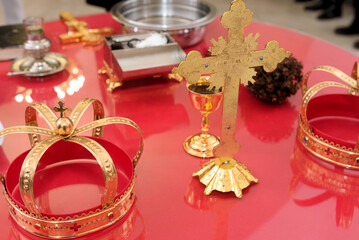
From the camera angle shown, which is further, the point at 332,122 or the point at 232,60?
the point at 332,122

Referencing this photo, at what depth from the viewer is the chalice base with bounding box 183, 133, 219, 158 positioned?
1.01 m

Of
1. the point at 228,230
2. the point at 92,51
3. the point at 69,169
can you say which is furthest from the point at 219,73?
the point at 92,51

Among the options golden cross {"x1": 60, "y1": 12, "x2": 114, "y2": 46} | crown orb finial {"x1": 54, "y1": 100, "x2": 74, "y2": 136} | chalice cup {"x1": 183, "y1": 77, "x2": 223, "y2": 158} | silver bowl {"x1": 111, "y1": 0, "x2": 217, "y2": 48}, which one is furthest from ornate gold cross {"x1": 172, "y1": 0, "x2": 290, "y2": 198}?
golden cross {"x1": 60, "y1": 12, "x2": 114, "y2": 46}

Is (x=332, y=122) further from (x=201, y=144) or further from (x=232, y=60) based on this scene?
(x=232, y=60)

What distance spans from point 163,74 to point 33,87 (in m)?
0.39

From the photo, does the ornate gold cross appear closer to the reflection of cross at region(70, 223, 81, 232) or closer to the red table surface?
the red table surface

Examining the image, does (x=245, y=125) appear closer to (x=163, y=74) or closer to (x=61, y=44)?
(x=163, y=74)

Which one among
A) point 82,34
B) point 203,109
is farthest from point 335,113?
point 82,34

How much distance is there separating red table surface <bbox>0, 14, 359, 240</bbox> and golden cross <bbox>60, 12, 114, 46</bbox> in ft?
0.47

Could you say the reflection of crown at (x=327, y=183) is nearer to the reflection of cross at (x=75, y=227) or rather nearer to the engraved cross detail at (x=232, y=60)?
the engraved cross detail at (x=232, y=60)

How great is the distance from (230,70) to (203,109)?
19 centimetres

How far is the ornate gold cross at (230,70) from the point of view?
2.49ft

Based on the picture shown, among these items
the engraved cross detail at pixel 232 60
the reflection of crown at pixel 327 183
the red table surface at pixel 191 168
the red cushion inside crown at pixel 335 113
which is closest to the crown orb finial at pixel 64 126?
the red table surface at pixel 191 168

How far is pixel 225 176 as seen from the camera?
892mm
